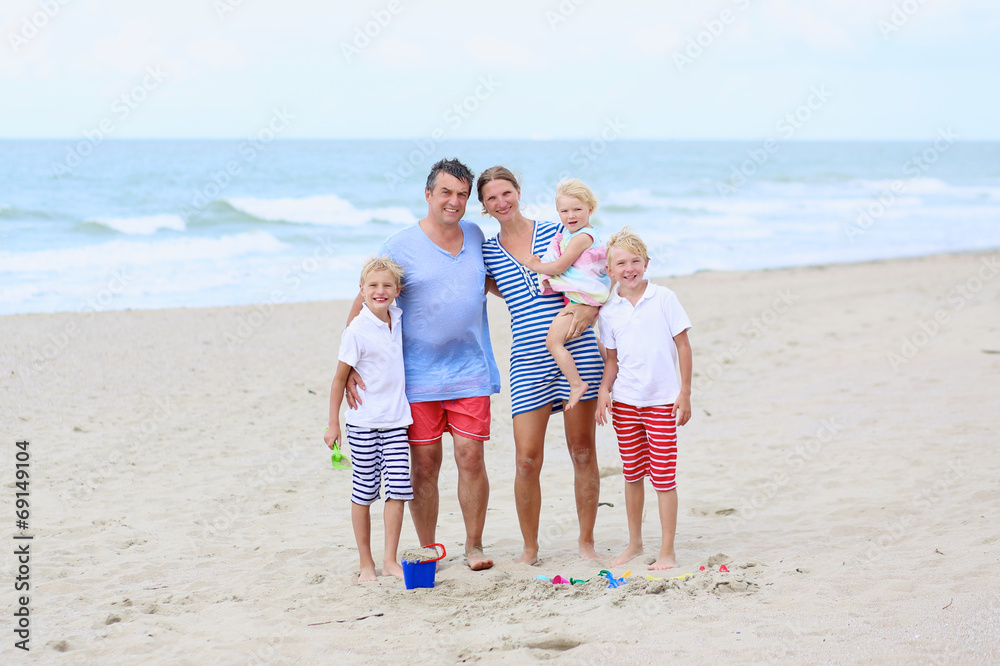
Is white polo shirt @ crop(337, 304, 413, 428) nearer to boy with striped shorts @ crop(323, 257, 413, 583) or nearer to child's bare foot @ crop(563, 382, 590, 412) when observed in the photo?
boy with striped shorts @ crop(323, 257, 413, 583)

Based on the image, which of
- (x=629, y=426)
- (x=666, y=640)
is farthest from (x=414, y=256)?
(x=666, y=640)

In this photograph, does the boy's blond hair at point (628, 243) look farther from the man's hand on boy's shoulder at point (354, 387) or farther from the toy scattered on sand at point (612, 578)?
the toy scattered on sand at point (612, 578)

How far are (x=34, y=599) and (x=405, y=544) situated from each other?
5.85 feet

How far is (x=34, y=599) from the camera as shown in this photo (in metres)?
3.74

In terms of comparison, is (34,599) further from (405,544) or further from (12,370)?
(12,370)

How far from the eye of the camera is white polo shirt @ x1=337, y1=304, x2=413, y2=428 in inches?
151

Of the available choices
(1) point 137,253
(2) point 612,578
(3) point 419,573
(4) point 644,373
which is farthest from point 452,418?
(1) point 137,253

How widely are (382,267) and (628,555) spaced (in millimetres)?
1806

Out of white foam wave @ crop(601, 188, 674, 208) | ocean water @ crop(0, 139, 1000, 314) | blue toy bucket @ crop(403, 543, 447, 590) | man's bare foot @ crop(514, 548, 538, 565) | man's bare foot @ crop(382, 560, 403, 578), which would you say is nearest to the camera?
blue toy bucket @ crop(403, 543, 447, 590)

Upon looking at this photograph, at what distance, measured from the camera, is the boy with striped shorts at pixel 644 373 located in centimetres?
384

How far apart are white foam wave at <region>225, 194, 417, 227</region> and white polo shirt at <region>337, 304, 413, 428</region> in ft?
67.0

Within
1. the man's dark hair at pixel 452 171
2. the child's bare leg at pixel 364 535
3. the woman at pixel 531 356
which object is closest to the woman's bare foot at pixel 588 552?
the woman at pixel 531 356

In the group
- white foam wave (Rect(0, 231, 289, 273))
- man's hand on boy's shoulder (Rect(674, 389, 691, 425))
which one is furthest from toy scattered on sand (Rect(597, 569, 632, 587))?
white foam wave (Rect(0, 231, 289, 273))

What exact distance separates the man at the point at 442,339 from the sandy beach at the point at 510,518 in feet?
1.64
